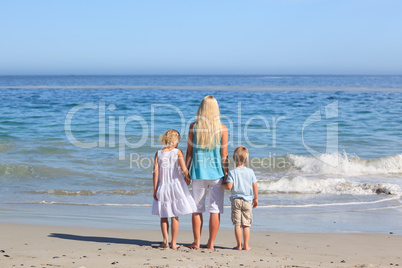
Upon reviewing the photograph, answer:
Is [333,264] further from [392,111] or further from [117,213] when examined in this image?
[392,111]

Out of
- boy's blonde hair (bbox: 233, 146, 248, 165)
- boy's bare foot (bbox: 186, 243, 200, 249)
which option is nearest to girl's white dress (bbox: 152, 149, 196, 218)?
boy's bare foot (bbox: 186, 243, 200, 249)

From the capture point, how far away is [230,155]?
12.3 meters

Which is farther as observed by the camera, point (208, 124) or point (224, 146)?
point (224, 146)

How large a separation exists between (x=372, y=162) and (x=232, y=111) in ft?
36.8

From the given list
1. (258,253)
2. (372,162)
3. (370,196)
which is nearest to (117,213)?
(258,253)

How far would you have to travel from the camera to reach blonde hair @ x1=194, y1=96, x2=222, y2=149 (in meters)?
4.53

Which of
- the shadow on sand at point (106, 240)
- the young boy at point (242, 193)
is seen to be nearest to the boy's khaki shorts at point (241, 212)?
the young boy at point (242, 193)

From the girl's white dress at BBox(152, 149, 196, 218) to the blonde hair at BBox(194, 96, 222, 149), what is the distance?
1.11 feet

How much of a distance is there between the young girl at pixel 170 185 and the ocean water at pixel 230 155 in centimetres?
107

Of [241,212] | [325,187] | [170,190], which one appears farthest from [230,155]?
[170,190]

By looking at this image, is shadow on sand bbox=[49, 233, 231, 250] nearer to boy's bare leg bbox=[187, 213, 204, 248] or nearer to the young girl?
boy's bare leg bbox=[187, 213, 204, 248]

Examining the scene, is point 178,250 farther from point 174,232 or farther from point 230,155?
point 230,155

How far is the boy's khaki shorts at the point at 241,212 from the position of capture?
15.3 feet

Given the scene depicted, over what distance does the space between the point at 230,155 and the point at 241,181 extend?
763 centimetres
